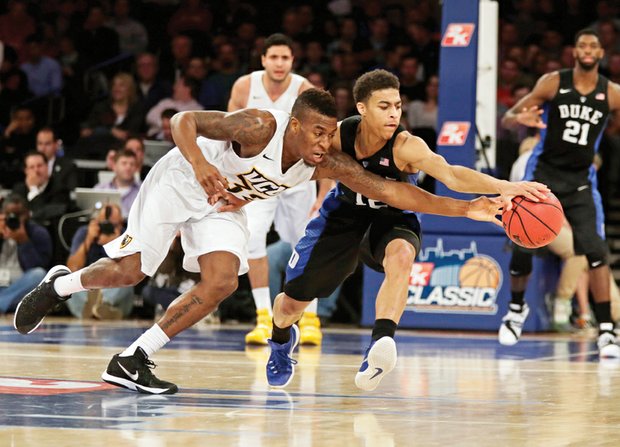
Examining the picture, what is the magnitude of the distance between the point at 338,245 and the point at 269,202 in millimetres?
2303

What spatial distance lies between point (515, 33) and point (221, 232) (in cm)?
924

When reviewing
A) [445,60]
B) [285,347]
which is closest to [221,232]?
[285,347]

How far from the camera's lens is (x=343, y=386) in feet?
18.7

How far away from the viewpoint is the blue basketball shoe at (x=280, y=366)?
5641 mm

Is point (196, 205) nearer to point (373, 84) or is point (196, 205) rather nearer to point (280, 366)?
point (280, 366)

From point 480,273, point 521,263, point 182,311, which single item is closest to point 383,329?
point 182,311

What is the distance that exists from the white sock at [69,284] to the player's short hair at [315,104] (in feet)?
4.79

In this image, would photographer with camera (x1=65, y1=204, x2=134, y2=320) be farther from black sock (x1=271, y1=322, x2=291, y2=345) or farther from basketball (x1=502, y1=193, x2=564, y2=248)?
basketball (x1=502, y1=193, x2=564, y2=248)

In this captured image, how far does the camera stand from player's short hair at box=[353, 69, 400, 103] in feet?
18.1

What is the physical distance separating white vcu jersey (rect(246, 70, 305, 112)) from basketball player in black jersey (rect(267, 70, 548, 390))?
7.49 ft

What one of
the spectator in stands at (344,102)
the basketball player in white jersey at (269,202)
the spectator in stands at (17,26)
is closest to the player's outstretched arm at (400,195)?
the basketball player in white jersey at (269,202)

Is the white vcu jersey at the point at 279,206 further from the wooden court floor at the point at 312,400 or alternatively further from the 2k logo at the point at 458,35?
the 2k logo at the point at 458,35

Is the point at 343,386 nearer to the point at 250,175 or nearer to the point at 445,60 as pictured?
the point at 250,175

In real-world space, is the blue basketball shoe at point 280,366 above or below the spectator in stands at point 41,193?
below
